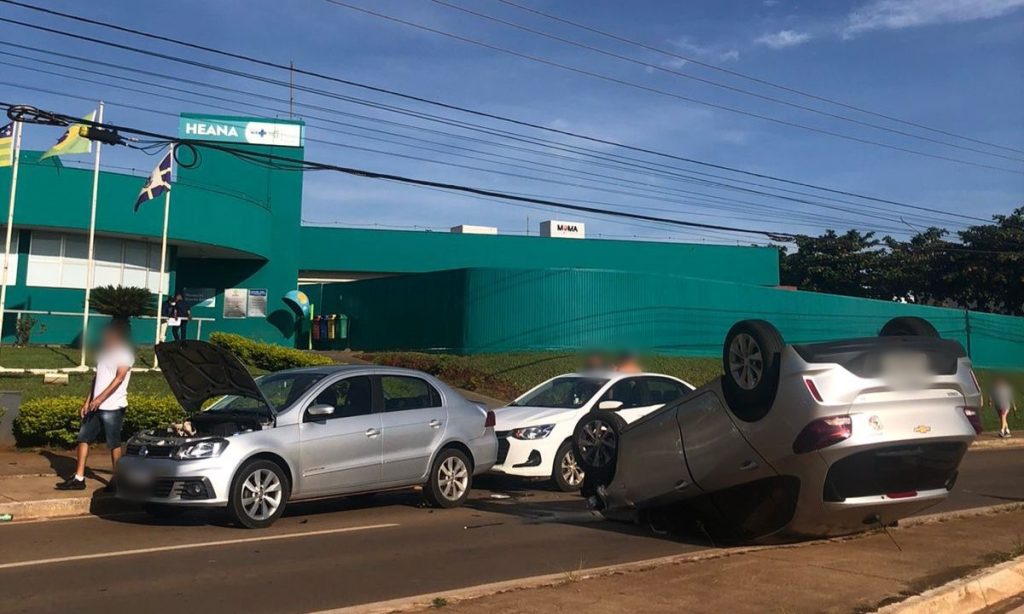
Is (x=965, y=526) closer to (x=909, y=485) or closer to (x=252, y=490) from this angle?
(x=909, y=485)

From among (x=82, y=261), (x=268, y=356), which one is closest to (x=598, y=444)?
(x=268, y=356)

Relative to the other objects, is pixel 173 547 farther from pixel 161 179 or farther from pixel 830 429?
pixel 161 179

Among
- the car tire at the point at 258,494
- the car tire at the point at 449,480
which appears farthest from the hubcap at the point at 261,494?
the car tire at the point at 449,480

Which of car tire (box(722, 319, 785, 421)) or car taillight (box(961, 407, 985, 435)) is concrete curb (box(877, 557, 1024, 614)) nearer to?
car taillight (box(961, 407, 985, 435))

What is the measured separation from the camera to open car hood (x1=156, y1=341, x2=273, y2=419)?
31.7ft

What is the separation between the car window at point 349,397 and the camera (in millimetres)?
10047

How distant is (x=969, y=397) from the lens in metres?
7.07

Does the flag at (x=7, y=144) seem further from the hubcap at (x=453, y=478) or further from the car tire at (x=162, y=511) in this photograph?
the hubcap at (x=453, y=478)

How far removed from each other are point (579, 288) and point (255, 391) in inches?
826

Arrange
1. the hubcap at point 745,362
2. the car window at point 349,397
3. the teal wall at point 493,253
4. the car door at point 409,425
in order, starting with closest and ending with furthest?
the hubcap at point 745,362
the car window at point 349,397
the car door at point 409,425
the teal wall at point 493,253

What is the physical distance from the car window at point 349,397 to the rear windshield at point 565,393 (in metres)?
3.41

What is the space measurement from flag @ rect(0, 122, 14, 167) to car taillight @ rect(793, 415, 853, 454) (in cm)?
1731

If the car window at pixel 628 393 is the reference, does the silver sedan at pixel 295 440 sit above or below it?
below

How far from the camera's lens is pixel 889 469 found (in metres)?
6.94
